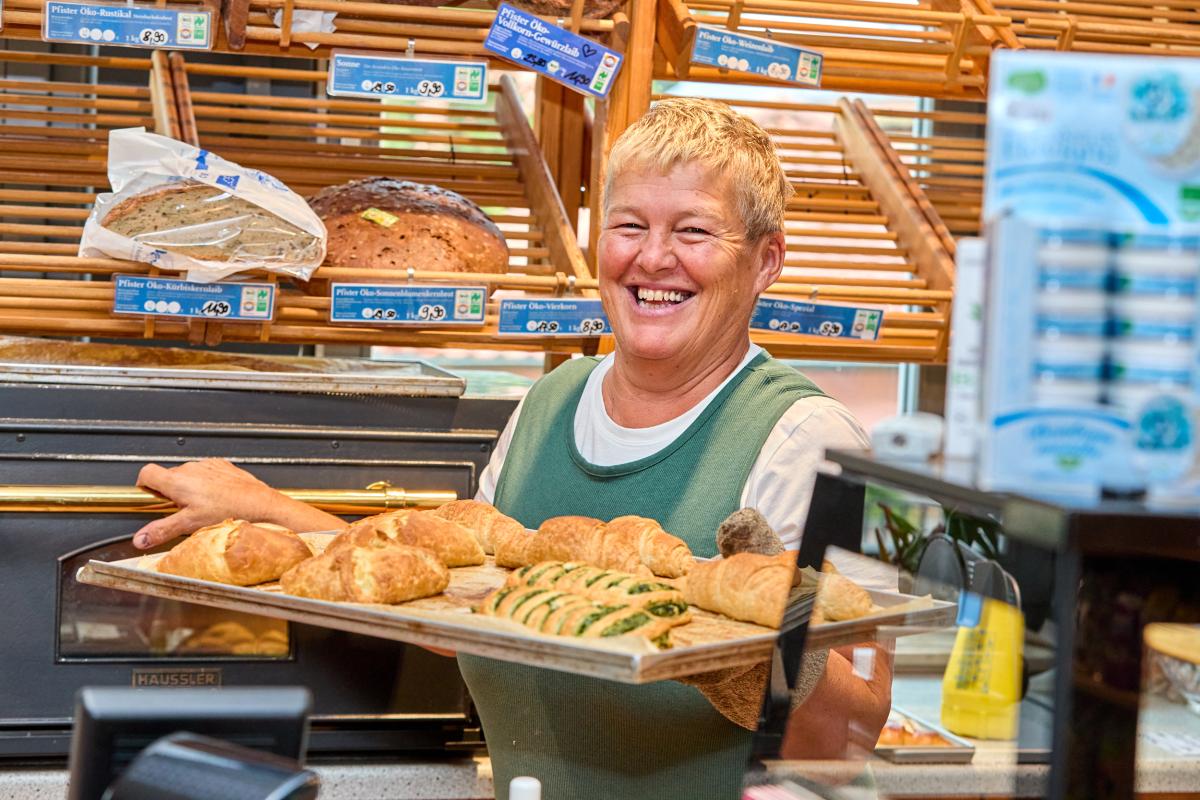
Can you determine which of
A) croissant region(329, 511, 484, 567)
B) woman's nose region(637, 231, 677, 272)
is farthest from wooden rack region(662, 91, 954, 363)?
croissant region(329, 511, 484, 567)

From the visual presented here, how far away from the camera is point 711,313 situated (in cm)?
154

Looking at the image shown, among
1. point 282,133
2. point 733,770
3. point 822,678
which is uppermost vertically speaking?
point 282,133

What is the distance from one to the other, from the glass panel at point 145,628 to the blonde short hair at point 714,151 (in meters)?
0.79

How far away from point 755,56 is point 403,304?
0.63m

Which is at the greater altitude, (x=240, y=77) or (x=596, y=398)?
(x=240, y=77)

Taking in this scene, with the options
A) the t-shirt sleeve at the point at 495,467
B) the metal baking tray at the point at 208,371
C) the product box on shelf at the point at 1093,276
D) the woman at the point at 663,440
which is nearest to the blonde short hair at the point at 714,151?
the woman at the point at 663,440

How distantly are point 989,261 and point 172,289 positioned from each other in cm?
141

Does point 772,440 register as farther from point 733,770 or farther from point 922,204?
point 922,204

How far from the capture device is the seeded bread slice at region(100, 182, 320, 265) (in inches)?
71.2

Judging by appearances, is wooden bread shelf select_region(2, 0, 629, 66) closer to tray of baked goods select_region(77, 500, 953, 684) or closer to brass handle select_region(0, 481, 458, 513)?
brass handle select_region(0, 481, 458, 513)

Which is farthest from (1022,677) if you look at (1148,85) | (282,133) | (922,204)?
(282,133)

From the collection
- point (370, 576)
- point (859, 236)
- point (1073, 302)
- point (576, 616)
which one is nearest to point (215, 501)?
point (370, 576)

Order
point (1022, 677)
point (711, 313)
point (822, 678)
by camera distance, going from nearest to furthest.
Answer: point (1022, 677), point (822, 678), point (711, 313)

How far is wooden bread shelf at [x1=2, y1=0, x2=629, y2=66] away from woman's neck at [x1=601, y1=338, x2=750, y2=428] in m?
0.66
